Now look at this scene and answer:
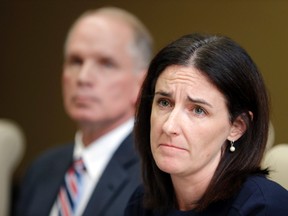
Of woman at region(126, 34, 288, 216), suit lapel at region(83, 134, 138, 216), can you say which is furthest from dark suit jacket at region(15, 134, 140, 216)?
woman at region(126, 34, 288, 216)

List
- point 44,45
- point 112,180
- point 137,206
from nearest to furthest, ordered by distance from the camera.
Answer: point 137,206, point 112,180, point 44,45

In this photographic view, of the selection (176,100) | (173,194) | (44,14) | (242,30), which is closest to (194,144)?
(176,100)

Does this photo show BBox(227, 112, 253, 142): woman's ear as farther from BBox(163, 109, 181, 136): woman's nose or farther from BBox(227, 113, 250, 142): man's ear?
BBox(163, 109, 181, 136): woman's nose

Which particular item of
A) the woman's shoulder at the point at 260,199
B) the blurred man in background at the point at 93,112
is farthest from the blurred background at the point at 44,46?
the woman's shoulder at the point at 260,199

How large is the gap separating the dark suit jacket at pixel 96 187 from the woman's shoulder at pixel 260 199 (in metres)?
0.77

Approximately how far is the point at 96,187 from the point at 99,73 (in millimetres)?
532

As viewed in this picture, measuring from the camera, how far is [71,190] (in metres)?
2.58

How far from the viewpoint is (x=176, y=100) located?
165 centimetres

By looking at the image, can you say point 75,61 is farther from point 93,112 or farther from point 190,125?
point 190,125

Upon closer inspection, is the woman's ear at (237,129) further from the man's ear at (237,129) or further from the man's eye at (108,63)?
the man's eye at (108,63)

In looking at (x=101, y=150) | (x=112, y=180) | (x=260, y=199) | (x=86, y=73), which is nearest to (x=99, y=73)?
(x=86, y=73)

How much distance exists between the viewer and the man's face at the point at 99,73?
2.71 m

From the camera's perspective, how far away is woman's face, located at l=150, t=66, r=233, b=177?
1.61m

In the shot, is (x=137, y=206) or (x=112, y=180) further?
(x=112, y=180)
